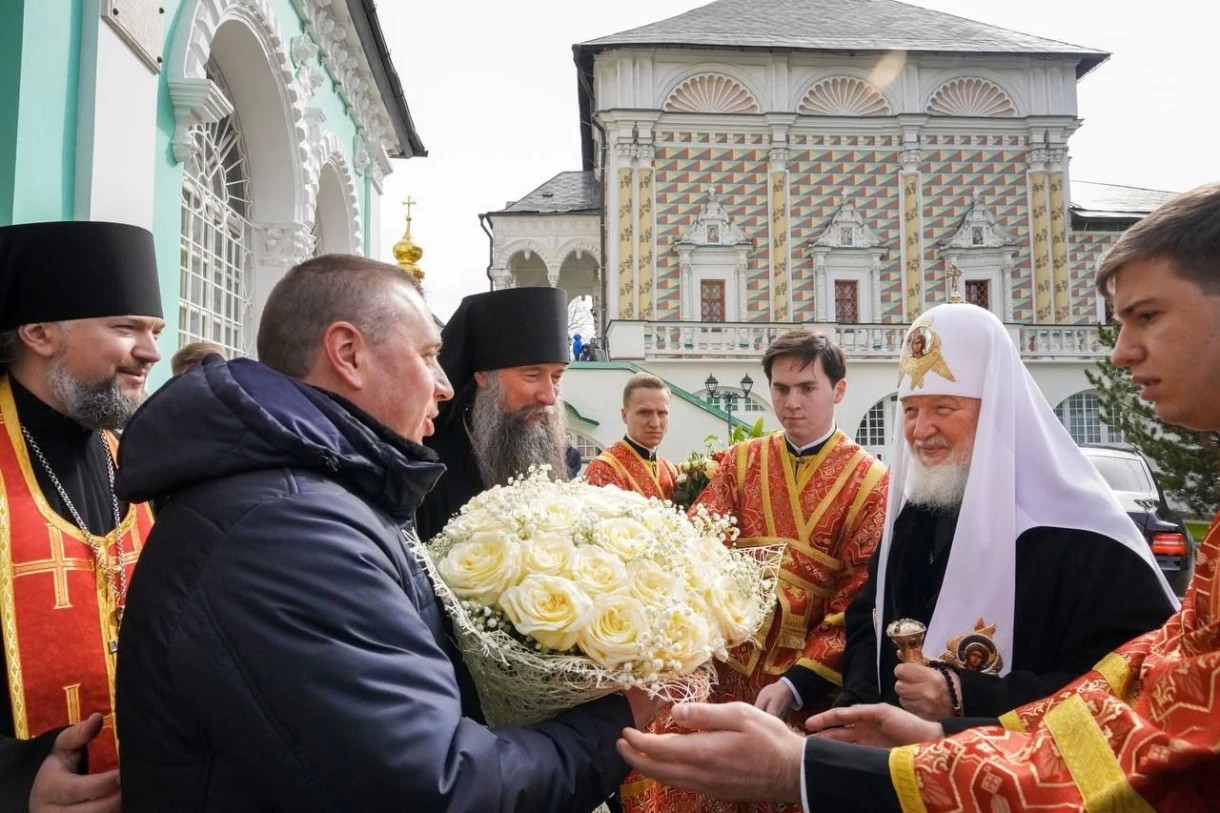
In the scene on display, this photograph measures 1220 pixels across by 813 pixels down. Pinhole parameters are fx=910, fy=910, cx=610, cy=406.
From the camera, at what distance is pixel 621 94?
978 inches

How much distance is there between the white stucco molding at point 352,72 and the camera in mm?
9266

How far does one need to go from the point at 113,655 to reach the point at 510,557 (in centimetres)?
125

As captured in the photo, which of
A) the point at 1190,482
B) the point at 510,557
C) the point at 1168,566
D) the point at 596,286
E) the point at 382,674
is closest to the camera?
the point at 382,674

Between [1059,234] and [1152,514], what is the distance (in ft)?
66.8

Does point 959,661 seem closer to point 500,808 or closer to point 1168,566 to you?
point 500,808

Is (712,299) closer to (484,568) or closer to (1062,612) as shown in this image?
(1062,612)

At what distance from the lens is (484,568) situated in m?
1.69

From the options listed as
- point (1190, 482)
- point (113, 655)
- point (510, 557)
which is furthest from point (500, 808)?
point (1190, 482)

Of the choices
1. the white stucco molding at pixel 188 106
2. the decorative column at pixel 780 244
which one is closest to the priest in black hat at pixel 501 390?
the white stucco molding at pixel 188 106

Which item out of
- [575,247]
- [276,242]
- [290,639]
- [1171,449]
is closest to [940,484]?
[290,639]

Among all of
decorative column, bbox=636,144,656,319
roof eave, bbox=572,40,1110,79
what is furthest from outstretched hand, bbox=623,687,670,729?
roof eave, bbox=572,40,1110,79

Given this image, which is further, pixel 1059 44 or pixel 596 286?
pixel 596 286

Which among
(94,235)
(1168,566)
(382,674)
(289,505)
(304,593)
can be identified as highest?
(94,235)

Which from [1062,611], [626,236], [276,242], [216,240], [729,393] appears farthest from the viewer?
[626,236]
